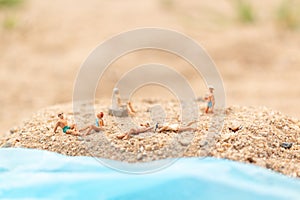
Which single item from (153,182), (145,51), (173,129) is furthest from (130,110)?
(145,51)

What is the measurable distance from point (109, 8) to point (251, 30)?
2.27 meters

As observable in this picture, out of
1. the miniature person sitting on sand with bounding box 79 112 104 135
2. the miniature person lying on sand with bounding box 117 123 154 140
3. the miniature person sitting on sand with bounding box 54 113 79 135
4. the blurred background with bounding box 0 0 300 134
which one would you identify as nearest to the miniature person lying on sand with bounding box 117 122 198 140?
the miniature person lying on sand with bounding box 117 123 154 140

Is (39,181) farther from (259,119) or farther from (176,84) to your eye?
(176,84)

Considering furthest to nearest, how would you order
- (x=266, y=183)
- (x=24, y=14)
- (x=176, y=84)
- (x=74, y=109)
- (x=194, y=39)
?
(x=24, y=14) < (x=194, y=39) < (x=176, y=84) < (x=74, y=109) < (x=266, y=183)

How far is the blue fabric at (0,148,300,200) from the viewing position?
7.21 ft

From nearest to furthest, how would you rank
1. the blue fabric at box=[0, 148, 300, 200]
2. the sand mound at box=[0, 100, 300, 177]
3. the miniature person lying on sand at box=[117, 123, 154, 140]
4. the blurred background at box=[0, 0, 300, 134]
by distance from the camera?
the blue fabric at box=[0, 148, 300, 200] < the sand mound at box=[0, 100, 300, 177] < the miniature person lying on sand at box=[117, 123, 154, 140] < the blurred background at box=[0, 0, 300, 134]

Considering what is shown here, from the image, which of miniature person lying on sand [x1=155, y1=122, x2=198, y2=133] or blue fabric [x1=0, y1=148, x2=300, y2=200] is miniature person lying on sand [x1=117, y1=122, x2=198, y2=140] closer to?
miniature person lying on sand [x1=155, y1=122, x2=198, y2=133]

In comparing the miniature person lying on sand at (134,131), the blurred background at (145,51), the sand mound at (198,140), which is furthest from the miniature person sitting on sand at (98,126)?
the blurred background at (145,51)

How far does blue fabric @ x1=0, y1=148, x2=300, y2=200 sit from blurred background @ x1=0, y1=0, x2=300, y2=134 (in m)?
2.14

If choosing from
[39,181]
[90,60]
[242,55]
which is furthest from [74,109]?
[242,55]

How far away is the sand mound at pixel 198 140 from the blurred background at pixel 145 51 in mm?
1642

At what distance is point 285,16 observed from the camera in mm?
6785

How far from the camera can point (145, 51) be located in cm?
Result: 619

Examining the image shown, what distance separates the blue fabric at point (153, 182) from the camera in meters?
2.20
